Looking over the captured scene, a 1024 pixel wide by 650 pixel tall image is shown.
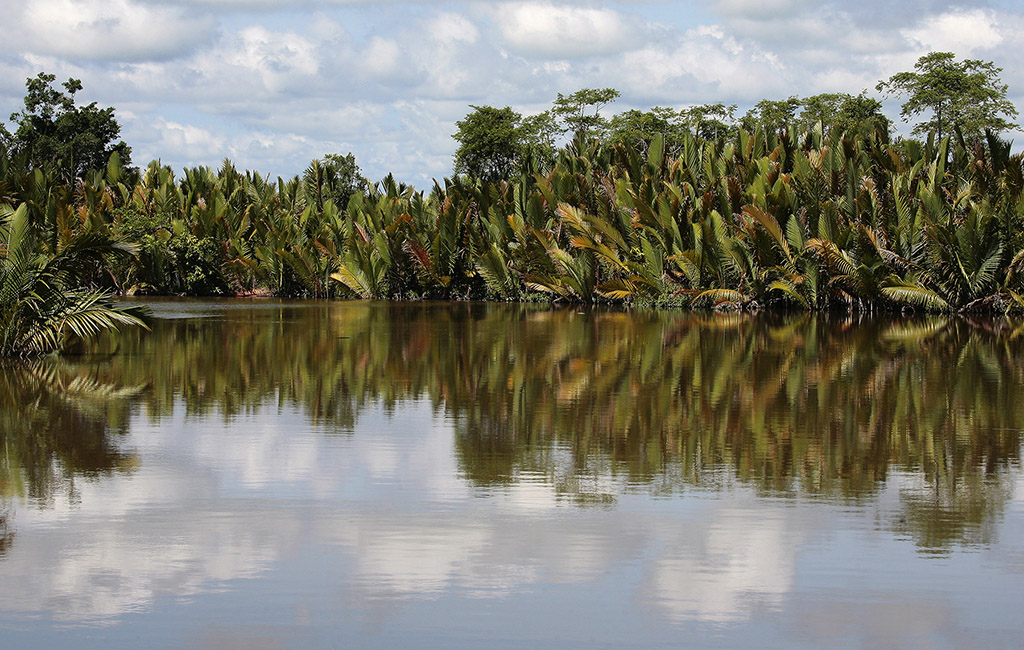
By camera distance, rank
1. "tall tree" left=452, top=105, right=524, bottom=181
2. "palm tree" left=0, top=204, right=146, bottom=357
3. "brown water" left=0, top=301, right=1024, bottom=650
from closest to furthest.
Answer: "brown water" left=0, top=301, right=1024, bottom=650, "palm tree" left=0, top=204, right=146, bottom=357, "tall tree" left=452, top=105, right=524, bottom=181

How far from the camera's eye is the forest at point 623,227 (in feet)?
77.0

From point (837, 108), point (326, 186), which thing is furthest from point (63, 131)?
point (837, 108)

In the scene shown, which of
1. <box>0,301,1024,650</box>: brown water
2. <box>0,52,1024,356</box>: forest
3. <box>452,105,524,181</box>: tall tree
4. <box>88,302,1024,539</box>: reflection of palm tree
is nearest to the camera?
<box>0,301,1024,650</box>: brown water

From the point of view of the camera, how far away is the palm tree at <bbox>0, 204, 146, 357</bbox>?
42.4 feet

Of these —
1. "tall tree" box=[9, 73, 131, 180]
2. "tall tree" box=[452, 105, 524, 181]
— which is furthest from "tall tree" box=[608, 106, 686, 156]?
"tall tree" box=[9, 73, 131, 180]

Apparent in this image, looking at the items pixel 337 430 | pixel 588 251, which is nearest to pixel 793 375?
pixel 337 430

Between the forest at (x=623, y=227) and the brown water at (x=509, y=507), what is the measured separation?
20.0 feet

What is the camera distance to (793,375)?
12734 mm

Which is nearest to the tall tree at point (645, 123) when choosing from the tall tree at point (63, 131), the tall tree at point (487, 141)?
the tall tree at point (487, 141)

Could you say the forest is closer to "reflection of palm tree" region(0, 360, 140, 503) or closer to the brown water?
"reflection of palm tree" region(0, 360, 140, 503)

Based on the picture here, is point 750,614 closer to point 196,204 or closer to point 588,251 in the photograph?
point 588,251

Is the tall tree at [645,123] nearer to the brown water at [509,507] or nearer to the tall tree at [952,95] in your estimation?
the tall tree at [952,95]

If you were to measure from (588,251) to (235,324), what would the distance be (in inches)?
387

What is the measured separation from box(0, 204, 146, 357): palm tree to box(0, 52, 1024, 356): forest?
0.70 m
